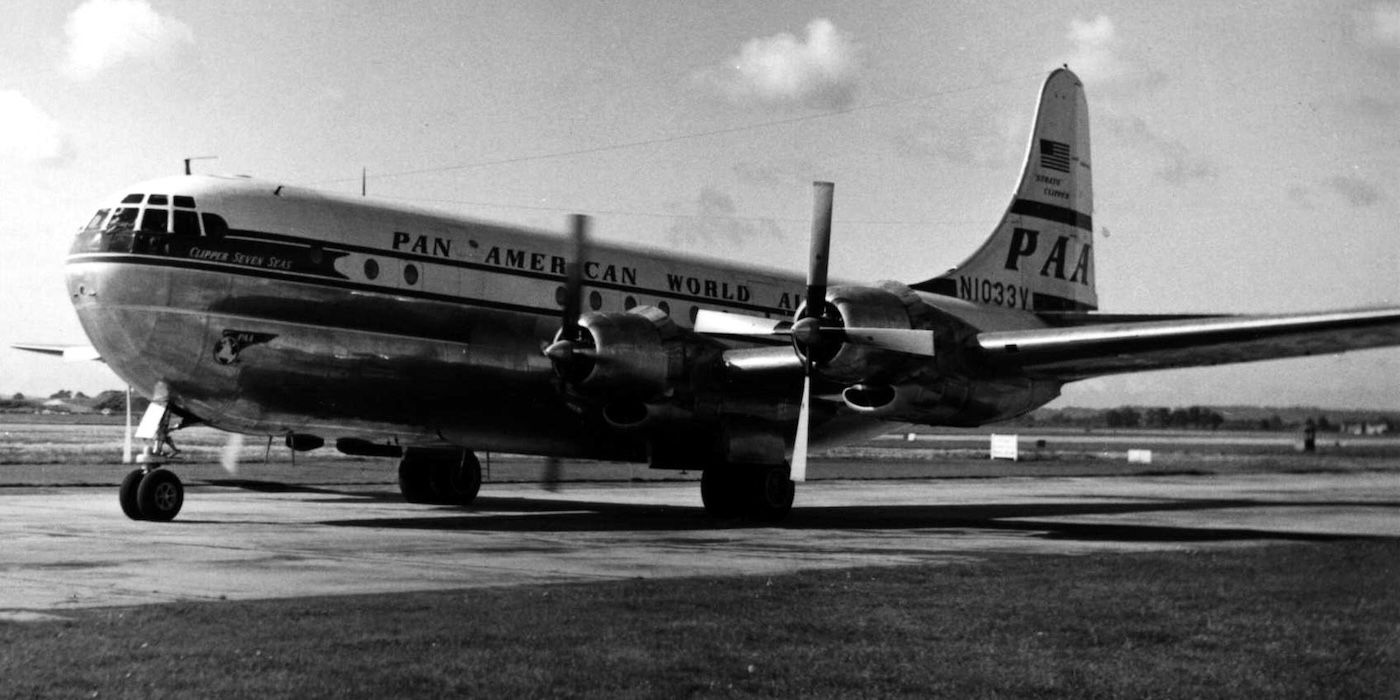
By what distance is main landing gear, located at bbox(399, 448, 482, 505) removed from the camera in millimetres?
22562

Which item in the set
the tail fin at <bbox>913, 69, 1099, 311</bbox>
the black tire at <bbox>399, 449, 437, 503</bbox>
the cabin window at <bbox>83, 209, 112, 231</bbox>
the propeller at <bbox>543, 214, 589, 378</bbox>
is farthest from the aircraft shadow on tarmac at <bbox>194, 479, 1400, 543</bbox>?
the cabin window at <bbox>83, 209, 112, 231</bbox>

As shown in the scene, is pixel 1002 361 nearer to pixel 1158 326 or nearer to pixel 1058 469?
pixel 1158 326

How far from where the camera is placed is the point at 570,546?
49.7 feet

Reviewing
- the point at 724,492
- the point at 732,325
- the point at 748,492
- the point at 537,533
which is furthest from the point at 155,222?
the point at 748,492

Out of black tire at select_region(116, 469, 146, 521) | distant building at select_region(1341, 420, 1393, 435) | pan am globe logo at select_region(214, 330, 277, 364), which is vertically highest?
pan am globe logo at select_region(214, 330, 277, 364)

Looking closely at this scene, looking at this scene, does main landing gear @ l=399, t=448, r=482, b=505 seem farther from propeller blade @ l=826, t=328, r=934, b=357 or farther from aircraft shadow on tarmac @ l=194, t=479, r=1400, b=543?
propeller blade @ l=826, t=328, r=934, b=357

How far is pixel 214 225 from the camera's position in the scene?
17.4 m

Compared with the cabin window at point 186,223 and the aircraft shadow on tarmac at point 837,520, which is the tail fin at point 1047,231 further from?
Result: the cabin window at point 186,223

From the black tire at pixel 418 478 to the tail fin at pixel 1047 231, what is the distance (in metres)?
8.69

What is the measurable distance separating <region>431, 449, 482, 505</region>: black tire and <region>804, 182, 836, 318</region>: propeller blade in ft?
23.5

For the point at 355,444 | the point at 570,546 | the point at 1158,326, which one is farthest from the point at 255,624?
the point at 1158,326

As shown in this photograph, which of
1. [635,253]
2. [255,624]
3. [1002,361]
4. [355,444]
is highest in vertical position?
[635,253]

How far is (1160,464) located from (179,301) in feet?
119

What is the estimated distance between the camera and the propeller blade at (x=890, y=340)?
58.5 feet
